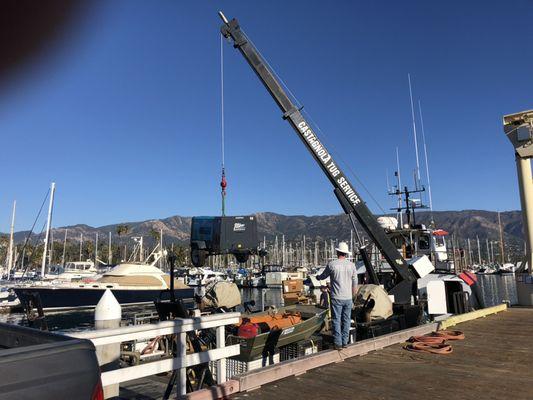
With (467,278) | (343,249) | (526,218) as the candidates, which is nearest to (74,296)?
(467,278)

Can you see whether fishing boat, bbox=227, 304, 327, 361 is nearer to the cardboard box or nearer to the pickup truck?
the pickup truck

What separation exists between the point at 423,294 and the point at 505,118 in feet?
26.0

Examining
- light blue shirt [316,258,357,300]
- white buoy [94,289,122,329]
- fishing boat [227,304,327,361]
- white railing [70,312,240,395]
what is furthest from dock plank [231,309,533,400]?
white buoy [94,289,122,329]

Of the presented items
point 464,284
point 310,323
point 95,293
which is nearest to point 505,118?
point 464,284

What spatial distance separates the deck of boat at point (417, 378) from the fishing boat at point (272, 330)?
176 centimetres

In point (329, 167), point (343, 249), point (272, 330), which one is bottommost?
point (272, 330)

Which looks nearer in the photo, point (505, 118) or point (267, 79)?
point (267, 79)

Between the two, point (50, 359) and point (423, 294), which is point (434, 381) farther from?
point (423, 294)

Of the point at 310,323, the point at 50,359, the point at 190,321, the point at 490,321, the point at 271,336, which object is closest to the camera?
the point at 50,359

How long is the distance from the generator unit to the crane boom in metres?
4.60

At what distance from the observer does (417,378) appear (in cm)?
636

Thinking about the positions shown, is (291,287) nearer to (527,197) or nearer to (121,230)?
(527,197)

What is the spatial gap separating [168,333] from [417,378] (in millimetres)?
3836

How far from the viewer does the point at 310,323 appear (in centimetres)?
997
